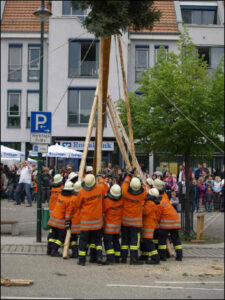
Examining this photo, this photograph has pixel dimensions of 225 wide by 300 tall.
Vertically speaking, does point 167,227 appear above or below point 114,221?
below

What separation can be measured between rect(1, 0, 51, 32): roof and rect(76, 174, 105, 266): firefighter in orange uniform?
22262 mm

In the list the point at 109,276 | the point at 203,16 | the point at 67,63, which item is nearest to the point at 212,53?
the point at 203,16

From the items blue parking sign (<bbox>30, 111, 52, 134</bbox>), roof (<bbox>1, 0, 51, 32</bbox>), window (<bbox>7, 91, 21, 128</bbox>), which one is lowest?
blue parking sign (<bbox>30, 111, 52, 134</bbox>)

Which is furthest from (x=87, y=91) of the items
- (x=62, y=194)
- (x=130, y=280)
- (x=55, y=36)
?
(x=130, y=280)

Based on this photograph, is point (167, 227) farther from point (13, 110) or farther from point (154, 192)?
point (13, 110)

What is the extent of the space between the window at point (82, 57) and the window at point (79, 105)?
107 cm

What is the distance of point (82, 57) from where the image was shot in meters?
28.2

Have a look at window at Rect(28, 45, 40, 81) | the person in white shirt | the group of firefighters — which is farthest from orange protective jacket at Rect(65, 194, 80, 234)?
window at Rect(28, 45, 40, 81)

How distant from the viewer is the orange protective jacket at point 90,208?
8406mm

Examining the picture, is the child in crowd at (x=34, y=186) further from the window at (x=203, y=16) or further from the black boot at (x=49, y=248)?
the window at (x=203, y=16)

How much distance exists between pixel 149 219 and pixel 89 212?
1313mm

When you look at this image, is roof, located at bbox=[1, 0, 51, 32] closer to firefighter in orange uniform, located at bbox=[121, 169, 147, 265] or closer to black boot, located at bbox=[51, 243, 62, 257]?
black boot, located at bbox=[51, 243, 62, 257]

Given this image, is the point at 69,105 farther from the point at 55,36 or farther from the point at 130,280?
the point at 130,280

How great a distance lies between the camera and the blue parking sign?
10492 millimetres
